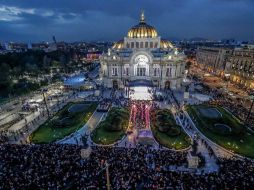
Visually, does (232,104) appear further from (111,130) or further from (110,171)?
(110,171)

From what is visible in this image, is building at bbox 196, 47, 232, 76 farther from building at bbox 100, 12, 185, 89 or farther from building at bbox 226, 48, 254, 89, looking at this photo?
building at bbox 100, 12, 185, 89

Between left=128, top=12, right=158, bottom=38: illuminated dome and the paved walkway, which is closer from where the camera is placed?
the paved walkway

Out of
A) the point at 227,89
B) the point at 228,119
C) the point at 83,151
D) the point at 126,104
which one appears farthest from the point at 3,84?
the point at 227,89

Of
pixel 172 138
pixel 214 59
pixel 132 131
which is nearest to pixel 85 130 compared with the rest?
pixel 132 131

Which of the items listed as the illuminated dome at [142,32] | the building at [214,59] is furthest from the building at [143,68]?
the building at [214,59]

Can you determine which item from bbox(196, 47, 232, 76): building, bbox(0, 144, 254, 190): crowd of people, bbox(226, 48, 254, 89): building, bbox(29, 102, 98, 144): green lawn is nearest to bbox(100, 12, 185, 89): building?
bbox(226, 48, 254, 89): building

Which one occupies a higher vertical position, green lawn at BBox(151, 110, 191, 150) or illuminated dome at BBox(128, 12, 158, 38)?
illuminated dome at BBox(128, 12, 158, 38)
